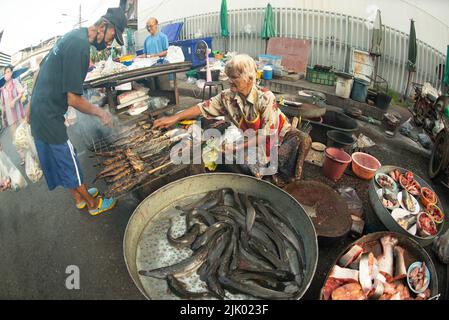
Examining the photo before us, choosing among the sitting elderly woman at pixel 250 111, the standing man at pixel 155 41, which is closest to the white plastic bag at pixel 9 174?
the sitting elderly woman at pixel 250 111

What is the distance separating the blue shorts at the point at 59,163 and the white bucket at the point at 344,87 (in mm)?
8169

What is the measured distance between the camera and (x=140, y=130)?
476 cm

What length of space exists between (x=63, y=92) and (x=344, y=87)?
8204mm

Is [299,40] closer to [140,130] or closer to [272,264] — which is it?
[140,130]

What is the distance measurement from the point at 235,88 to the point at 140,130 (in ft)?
6.58

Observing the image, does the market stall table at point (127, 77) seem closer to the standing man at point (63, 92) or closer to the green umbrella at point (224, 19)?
the standing man at point (63, 92)

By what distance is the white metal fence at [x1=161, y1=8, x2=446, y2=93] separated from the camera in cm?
889

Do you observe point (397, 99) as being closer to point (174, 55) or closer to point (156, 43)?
point (174, 55)

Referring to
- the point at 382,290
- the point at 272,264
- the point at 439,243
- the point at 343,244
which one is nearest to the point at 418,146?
the point at 439,243

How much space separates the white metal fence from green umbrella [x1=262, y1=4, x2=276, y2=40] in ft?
1.53

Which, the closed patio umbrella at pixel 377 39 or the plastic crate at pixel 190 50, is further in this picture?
the plastic crate at pixel 190 50

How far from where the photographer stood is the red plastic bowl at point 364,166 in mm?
5243

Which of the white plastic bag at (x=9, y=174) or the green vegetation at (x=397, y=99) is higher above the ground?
the green vegetation at (x=397, y=99)

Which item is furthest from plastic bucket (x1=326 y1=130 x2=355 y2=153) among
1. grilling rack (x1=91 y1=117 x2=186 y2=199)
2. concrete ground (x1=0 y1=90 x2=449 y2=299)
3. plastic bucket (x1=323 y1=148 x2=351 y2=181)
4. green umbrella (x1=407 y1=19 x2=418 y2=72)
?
green umbrella (x1=407 y1=19 x2=418 y2=72)
